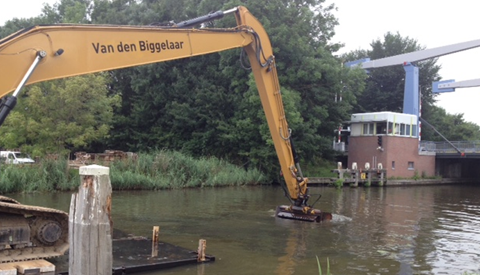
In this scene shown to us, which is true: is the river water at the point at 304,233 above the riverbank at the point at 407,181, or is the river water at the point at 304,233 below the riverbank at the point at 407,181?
below

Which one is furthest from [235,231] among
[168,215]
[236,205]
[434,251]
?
[236,205]

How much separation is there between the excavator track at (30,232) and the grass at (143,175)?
1299 centimetres

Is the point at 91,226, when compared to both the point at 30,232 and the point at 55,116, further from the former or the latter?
the point at 55,116

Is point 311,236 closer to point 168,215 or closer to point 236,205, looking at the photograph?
point 168,215

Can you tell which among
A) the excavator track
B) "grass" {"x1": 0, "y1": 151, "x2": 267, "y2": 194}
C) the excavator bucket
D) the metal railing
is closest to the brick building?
the metal railing

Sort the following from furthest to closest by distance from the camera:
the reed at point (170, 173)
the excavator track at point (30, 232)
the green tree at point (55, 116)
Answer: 1. the green tree at point (55, 116)
2. the reed at point (170, 173)
3. the excavator track at point (30, 232)

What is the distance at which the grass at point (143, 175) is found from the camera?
71.1 feet

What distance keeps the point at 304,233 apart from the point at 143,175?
534 inches

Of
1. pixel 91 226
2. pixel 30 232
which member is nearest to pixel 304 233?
pixel 30 232

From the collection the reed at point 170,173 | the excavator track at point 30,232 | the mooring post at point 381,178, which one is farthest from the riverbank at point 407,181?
the excavator track at point 30,232

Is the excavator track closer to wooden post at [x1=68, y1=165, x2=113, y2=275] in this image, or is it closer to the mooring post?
wooden post at [x1=68, y1=165, x2=113, y2=275]

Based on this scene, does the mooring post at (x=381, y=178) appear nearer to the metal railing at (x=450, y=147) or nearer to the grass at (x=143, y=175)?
the metal railing at (x=450, y=147)

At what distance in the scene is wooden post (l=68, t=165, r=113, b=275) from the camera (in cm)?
358

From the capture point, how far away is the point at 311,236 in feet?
44.5
